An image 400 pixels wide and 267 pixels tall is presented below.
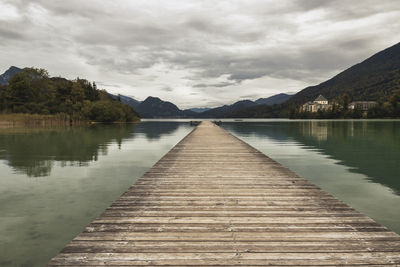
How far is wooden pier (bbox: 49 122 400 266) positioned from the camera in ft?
11.8

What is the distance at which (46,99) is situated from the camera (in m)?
84.7

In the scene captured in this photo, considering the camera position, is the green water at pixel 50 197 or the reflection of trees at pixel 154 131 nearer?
the green water at pixel 50 197

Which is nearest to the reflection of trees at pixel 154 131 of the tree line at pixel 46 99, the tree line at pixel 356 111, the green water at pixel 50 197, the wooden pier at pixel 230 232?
the green water at pixel 50 197

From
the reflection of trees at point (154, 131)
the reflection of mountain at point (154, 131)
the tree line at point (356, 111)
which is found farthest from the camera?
the tree line at point (356, 111)

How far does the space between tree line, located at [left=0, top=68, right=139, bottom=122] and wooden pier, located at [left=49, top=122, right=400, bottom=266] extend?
75369 millimetres

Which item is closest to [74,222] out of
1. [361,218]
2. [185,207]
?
[185,207]

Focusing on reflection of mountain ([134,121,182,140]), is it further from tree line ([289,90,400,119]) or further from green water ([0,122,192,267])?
tree line ([289,90,400,119])

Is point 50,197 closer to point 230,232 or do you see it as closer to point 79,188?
point 79,188

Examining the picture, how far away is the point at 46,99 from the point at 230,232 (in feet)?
315

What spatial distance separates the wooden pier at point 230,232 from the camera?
141 inches

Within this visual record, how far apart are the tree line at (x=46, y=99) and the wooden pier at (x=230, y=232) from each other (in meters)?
75.4

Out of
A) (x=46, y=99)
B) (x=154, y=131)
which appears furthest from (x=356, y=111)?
(x=46, y=99)

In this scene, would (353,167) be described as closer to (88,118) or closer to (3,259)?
(3,259)

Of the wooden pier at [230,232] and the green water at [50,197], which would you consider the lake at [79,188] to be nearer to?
the green water at [50,197]
